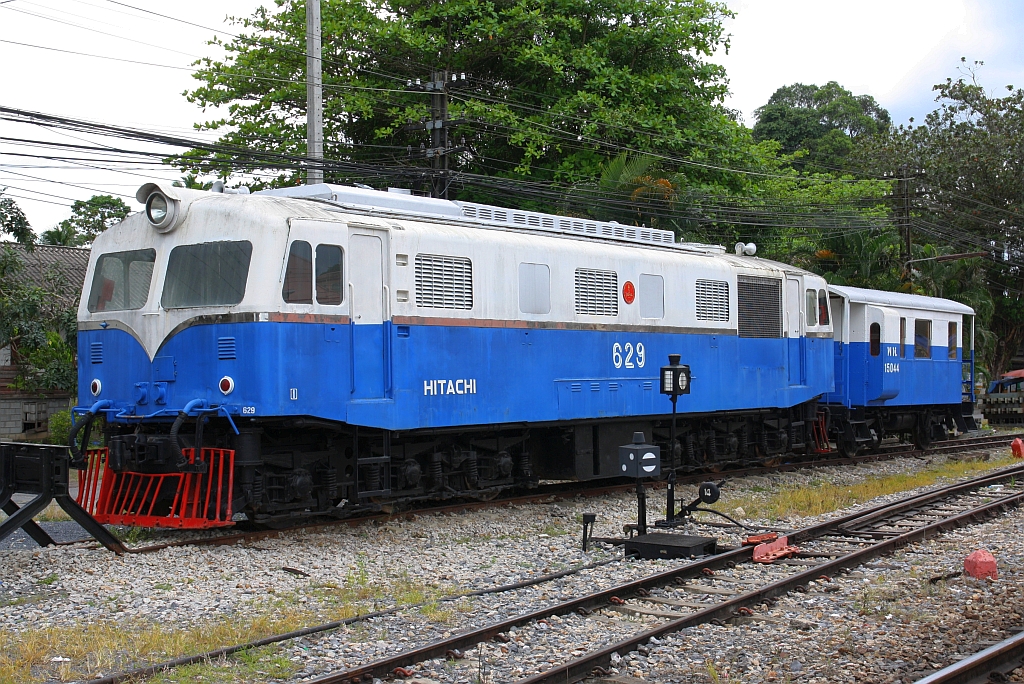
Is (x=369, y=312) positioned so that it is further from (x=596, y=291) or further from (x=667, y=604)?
(x=667, y=604)

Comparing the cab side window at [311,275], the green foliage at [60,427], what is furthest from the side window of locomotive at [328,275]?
the green foliage at [60,427]

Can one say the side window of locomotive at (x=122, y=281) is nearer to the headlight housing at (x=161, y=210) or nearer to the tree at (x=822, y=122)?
the headlight housing at (x=161, y=210)

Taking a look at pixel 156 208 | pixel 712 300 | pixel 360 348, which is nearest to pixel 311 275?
pixel 360 348

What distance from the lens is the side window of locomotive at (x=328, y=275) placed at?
10.7 m

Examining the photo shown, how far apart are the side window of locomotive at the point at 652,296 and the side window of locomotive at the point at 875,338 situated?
25.1 ft

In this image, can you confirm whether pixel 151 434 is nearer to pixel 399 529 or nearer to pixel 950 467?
pixel 399 529

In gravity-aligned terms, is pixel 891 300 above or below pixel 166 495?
above

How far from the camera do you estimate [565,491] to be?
47.5 feet

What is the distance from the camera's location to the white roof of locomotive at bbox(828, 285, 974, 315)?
2056 centimetres

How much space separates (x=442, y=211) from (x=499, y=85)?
16.0 m

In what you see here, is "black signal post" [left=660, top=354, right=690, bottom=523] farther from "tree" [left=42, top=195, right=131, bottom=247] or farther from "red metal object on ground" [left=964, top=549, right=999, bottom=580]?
"tree" [left=42, top=195, right=131, bottom=247]

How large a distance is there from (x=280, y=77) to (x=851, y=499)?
1965cm

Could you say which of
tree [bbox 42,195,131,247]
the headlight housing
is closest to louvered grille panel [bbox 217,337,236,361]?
the headlight housing

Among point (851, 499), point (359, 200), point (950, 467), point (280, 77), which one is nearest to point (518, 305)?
point (359, 200)
